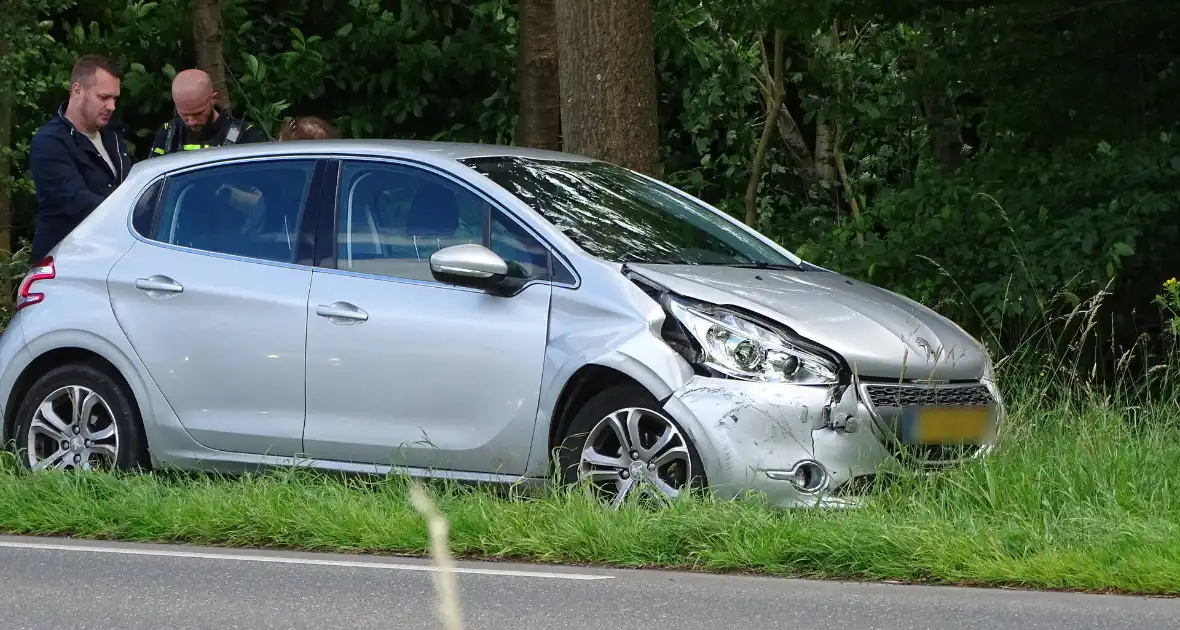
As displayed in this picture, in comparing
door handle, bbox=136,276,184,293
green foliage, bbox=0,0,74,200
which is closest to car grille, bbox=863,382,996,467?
door handle, bbox=136,276,184,293

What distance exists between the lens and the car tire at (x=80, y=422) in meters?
7.81

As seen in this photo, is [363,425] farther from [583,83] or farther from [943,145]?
[943,145]

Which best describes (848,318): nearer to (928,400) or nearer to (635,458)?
(928,400)

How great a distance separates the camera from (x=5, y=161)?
14.0 metres

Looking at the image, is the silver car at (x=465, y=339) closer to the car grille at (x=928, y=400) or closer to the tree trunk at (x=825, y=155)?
the car grille at (x=928, y=400)

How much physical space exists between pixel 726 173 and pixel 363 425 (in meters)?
9.89

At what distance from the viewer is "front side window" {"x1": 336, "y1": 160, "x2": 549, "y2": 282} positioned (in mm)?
7188

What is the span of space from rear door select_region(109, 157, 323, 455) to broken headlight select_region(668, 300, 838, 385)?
70.5 inches

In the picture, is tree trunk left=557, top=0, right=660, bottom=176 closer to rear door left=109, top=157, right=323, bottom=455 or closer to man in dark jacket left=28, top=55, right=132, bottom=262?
man in dark jacket left=28, top=55, right=132, bottom=262

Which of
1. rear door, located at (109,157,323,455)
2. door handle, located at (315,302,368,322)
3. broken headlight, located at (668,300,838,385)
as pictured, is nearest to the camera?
broken headlight, located at (668,300,838,385)

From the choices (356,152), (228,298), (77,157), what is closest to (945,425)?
(356,152)

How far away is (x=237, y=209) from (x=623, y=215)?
1.70m

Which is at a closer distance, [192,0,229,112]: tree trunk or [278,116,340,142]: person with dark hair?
[278,116,340,142]: person with dark hair

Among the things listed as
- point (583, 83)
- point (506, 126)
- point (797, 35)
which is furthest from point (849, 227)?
point (506, 126)
